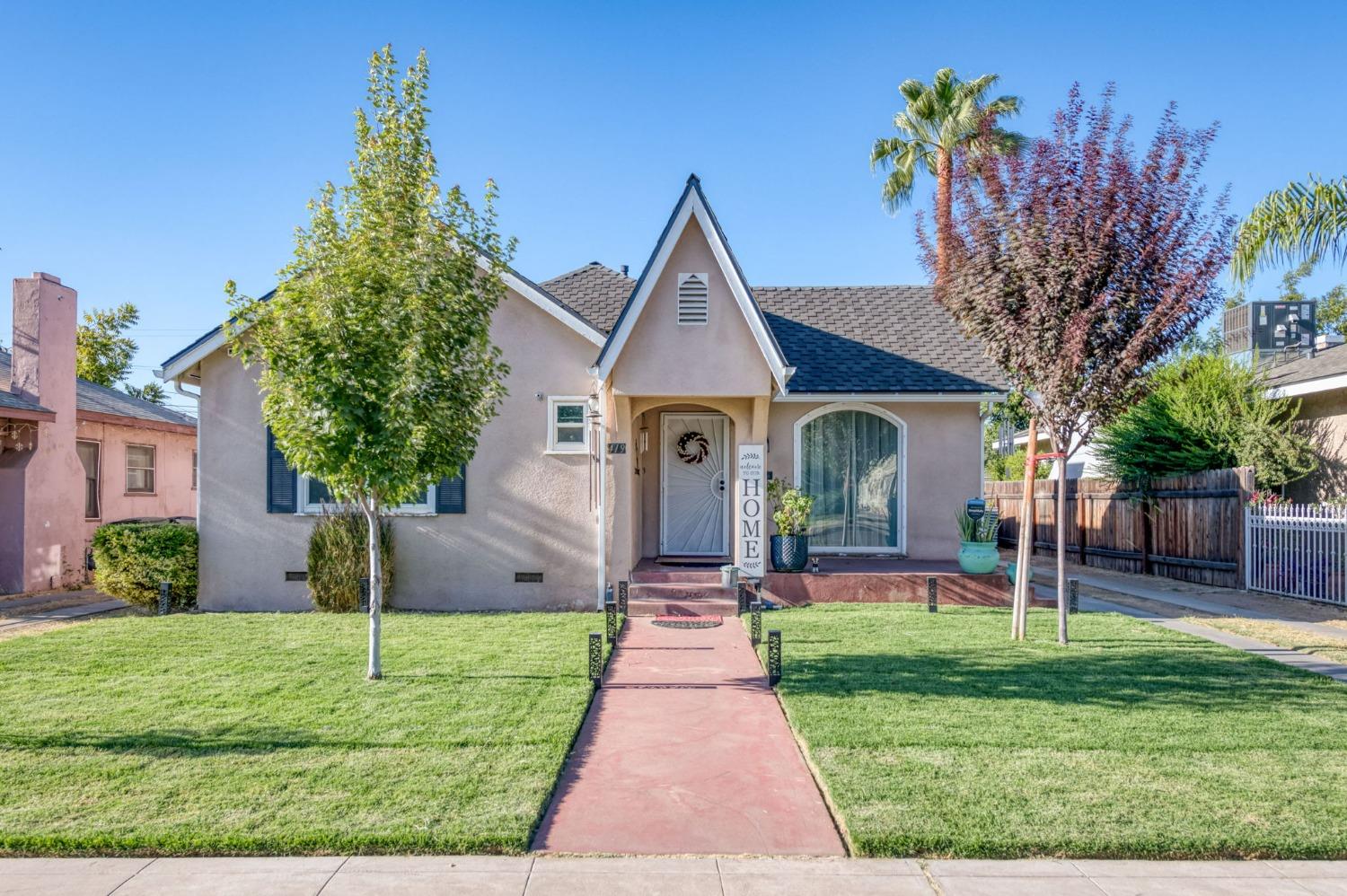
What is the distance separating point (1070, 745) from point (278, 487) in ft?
36.4

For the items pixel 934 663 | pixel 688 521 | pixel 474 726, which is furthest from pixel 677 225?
pixel 474 726

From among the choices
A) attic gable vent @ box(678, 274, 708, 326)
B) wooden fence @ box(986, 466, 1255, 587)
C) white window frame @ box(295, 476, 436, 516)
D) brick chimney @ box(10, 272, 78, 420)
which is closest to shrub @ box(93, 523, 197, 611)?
white window frame @ box(295, 476, 436, 516)

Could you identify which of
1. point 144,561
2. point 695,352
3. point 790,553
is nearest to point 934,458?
point 790,553

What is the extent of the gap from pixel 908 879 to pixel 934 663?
4.62 metres

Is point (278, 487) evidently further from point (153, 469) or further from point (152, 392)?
point (152, 392)

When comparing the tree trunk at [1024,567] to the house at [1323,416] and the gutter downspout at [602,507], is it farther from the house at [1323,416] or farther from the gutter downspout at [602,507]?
the house at [1323,416]

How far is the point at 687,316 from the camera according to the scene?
1189 cm

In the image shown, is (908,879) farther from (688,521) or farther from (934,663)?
(688,521)

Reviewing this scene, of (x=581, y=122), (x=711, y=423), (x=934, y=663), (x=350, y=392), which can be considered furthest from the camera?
(x=711, y=423)

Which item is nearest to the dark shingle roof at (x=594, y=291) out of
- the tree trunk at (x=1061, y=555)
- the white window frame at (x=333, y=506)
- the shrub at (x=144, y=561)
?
the white window frame at (x=333, y=506)

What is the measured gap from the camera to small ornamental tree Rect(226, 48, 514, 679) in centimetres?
730

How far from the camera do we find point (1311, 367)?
16.1 m

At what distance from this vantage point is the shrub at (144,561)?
12141 millimetres

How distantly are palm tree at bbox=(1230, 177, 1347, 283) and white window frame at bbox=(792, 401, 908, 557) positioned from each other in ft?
18.3
